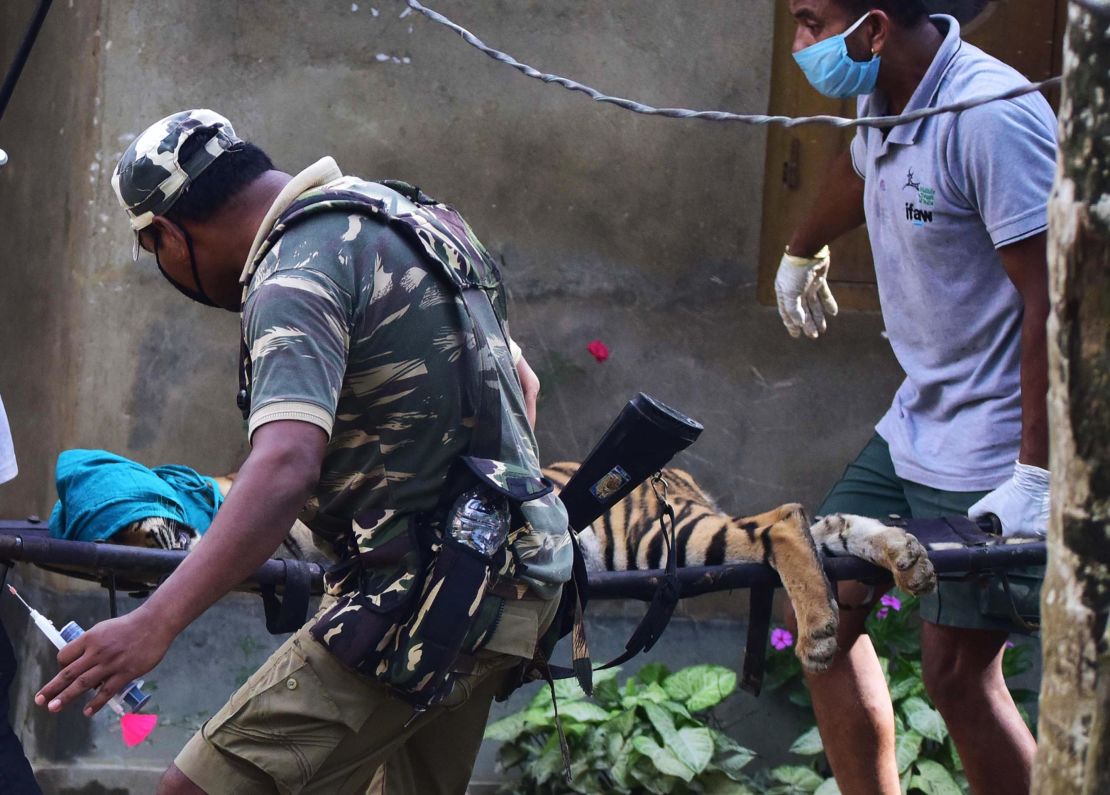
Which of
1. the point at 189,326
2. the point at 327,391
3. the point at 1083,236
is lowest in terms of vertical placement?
the point at 189,326

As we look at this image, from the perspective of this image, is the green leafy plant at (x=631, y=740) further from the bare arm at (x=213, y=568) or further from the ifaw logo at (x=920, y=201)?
the bare arm at (x=213, y=568)

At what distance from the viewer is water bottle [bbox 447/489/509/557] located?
2.82 m

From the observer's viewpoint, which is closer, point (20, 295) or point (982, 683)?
point (982, 683)

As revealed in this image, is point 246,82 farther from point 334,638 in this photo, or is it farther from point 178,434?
point 334,638

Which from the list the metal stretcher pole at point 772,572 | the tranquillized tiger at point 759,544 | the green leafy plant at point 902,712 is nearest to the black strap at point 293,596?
the tranquillized tiger at point 759,544

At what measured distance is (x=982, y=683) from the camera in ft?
12.9

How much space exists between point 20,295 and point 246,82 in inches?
47.0

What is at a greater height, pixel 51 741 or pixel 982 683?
pixel 982 683

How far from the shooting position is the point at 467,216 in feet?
18.5

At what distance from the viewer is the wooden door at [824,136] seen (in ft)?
18.8

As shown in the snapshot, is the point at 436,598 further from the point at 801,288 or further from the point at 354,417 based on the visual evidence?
the point at 801,288

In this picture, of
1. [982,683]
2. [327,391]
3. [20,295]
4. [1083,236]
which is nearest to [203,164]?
[327,391]

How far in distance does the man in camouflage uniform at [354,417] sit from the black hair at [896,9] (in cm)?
148

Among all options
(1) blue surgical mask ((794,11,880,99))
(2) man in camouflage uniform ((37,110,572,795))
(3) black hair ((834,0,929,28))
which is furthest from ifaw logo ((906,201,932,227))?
(2) man in camouflage uniform ((37,110,572,795))
